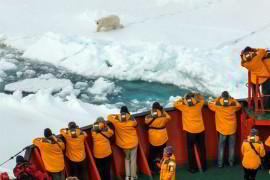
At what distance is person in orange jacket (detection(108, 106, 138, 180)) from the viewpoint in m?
6.90

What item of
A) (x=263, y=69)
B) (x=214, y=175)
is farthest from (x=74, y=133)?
(x=263, y=69)

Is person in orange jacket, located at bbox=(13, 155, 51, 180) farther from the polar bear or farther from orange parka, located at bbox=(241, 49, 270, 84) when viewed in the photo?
the polar bear

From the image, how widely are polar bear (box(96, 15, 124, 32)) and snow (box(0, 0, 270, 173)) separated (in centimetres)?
44

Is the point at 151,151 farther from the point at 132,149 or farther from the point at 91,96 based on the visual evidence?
the point at 91,96

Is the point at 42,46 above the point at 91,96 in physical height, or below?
above

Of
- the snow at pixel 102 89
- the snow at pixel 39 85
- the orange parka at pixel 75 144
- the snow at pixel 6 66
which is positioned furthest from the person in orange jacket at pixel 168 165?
the snow at pixel 6 66

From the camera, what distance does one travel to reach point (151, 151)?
739cm

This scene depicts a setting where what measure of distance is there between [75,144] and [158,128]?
4.65 feet

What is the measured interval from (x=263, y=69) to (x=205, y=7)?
1932cm

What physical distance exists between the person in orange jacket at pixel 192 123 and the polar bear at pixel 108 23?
1503cm

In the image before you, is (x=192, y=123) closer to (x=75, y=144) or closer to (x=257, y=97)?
(x=257, y=97)

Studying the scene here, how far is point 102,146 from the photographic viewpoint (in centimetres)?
683

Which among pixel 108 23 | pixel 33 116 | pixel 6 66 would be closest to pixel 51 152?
pixel 33 116

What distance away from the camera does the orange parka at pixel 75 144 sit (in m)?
6.54
